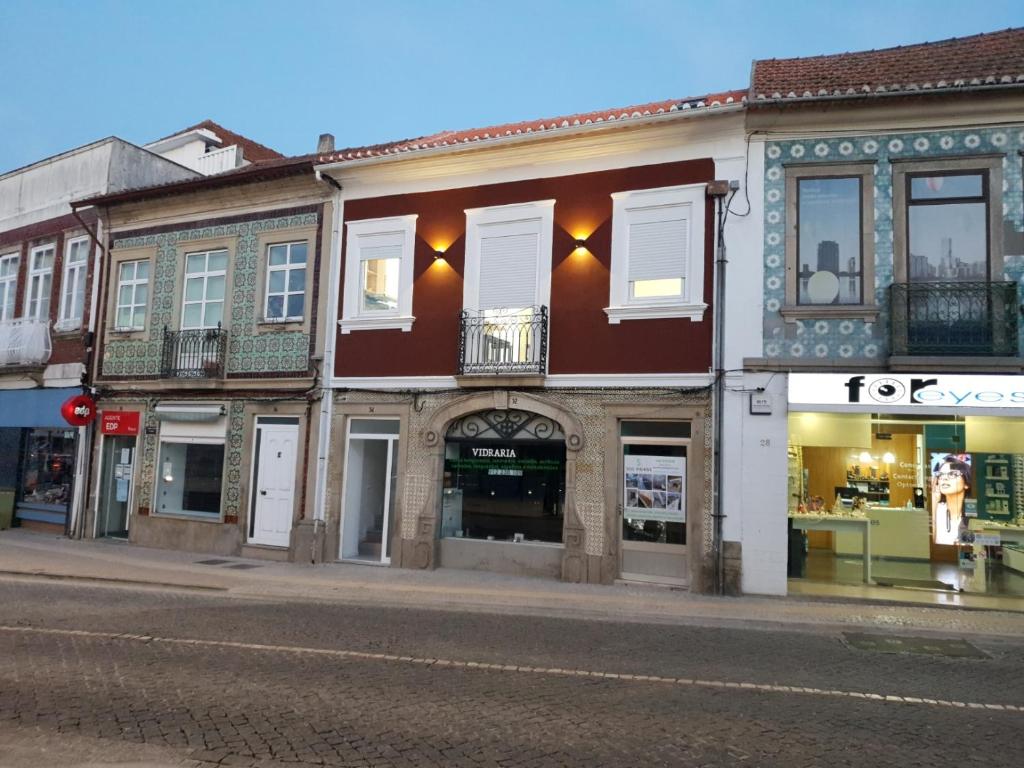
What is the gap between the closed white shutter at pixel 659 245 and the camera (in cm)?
1207

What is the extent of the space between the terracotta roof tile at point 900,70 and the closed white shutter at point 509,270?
4.23 metres

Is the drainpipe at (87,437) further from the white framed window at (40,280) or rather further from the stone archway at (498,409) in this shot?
the stone archway at (498,409)

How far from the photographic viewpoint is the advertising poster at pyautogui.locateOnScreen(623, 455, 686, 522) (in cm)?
1189

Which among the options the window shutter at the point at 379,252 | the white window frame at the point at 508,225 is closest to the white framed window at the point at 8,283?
the window shutter at the point at 379,252

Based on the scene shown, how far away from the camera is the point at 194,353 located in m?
15.9

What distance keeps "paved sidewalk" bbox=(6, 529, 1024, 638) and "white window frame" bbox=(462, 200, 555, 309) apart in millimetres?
4749

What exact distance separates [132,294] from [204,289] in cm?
239

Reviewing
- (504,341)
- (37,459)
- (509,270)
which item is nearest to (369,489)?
(504,341)

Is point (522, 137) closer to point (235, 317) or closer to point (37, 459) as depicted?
point (235, 317)

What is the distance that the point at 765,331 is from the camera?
1145 centimetres

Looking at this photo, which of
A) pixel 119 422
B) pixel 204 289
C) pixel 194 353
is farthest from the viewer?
pixel 119 422

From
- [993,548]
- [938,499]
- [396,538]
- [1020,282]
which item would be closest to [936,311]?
[1020,282]

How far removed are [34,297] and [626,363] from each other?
625 inches

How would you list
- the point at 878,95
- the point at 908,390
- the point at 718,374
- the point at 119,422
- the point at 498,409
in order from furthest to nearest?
the point at 119,422 < the point at 498,409 < the point at 718,374 < the point at 878,95 < the point at 908,390
